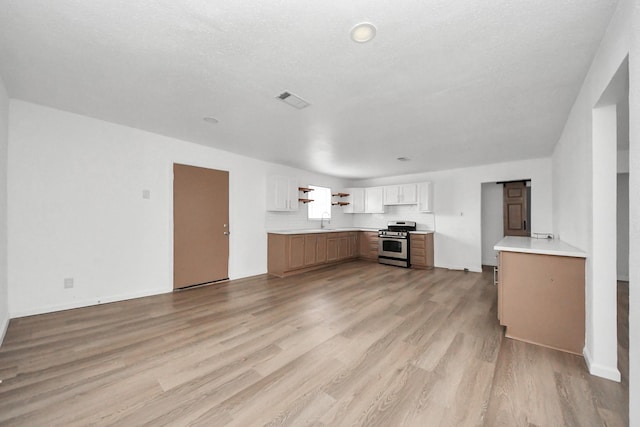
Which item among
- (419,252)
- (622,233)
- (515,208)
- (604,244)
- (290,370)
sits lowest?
(290,370)

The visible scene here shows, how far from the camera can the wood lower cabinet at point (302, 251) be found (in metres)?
5.01

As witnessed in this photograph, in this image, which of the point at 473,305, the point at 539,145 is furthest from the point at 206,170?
the point at 539,145

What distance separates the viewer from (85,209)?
319 cm

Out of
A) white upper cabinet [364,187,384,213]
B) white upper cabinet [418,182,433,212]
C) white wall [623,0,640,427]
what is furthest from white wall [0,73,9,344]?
white upper cabinet [418,182,433,212]

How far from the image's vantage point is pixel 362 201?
7281 mm

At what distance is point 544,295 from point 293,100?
3.11 meters

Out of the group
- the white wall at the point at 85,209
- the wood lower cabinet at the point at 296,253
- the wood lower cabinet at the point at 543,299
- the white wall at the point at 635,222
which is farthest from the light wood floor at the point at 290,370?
the wood lower cabinet at the point at 296,253

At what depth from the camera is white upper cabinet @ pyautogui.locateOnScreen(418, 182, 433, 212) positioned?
606 cm

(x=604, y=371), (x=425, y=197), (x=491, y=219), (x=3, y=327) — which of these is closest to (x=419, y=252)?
(x=425, y=197)

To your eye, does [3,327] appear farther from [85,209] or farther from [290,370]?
[290,370]

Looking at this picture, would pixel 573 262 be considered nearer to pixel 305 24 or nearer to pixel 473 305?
pixel 473 305

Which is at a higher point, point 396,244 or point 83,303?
point 396,244

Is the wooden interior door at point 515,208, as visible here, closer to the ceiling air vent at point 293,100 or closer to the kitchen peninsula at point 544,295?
the kitchen peninsula at point 544,295

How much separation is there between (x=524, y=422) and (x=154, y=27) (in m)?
3.35
